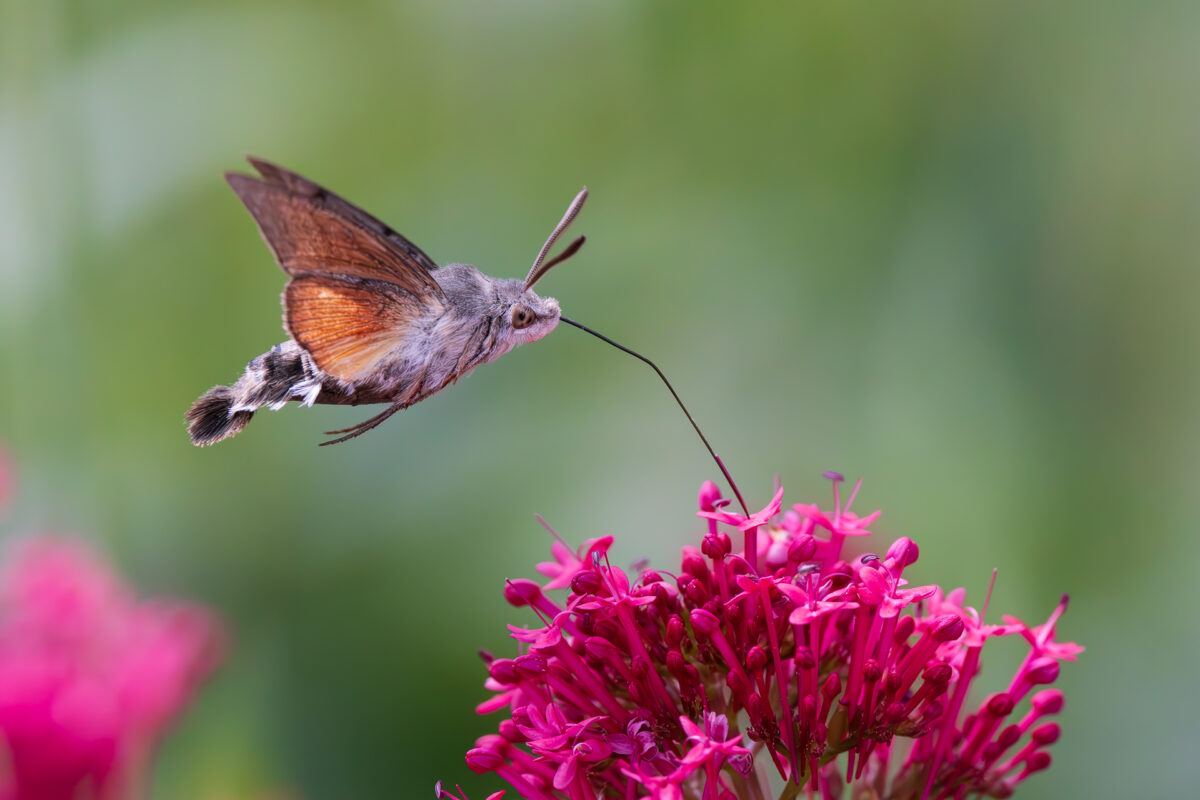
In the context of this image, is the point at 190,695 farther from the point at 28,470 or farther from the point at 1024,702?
the point at 1024,702

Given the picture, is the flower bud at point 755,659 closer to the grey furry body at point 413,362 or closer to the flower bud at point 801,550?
the flower bud at point 801,550

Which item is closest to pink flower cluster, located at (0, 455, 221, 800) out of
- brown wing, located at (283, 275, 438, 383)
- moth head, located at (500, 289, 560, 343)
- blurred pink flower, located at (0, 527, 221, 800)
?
blurred pink flower, located at (0, 527, 221, 800)

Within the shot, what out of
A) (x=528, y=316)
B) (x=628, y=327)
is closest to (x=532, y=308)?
(x=528, y=316)

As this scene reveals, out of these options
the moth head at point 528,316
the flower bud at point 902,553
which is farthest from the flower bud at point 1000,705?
the moth head at point 528,316

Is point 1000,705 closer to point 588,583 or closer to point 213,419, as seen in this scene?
point 588,583

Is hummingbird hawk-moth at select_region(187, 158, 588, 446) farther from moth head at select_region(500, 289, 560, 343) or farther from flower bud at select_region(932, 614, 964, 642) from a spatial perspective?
flower bud at select_region(932, 614, 964, 642)

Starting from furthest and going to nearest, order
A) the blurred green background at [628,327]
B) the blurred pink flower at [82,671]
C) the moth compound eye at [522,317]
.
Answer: the blurred green background at [628,327], the blurred pink flower at [82,671], the moth compound eye at [522,317]
